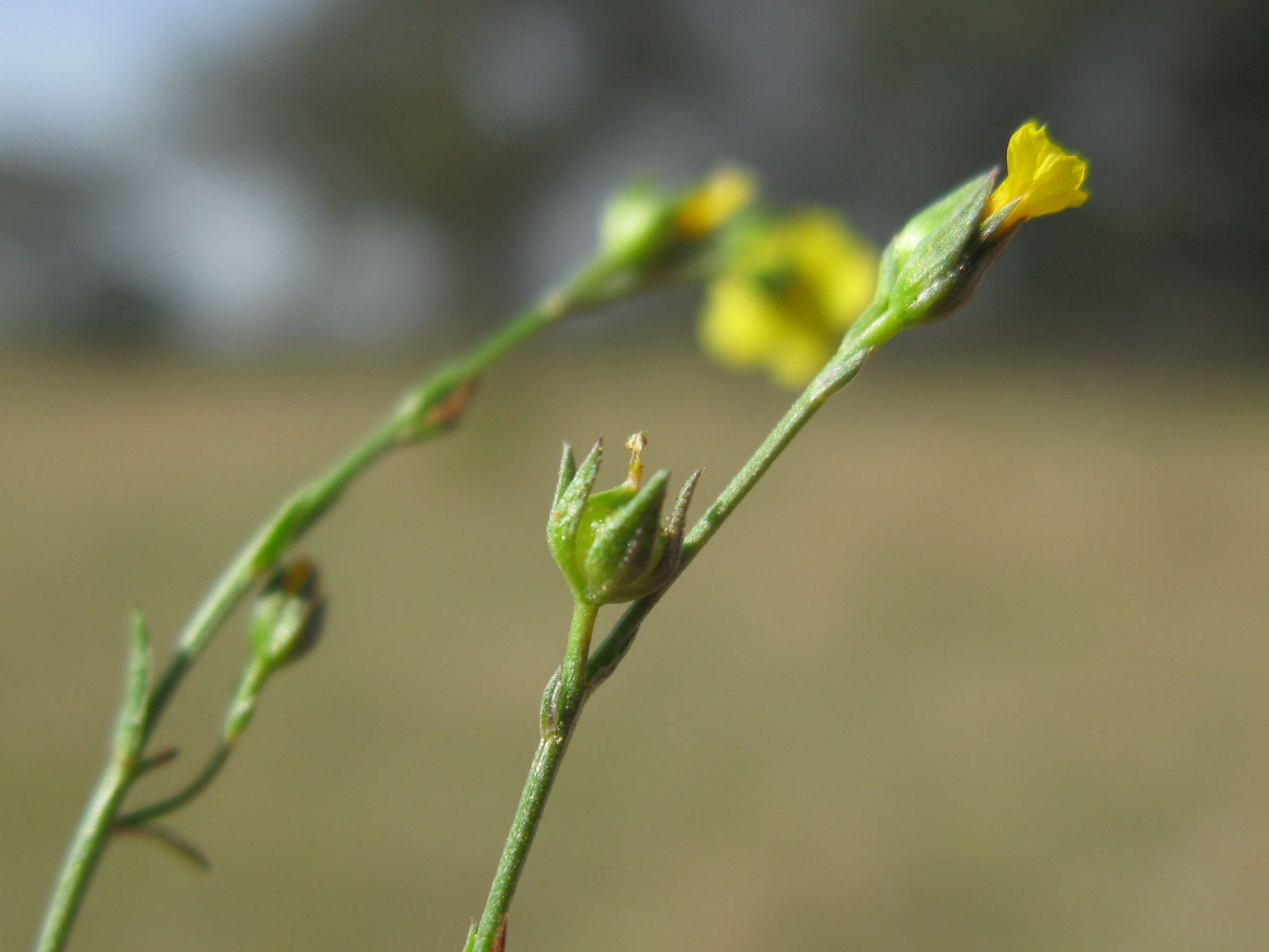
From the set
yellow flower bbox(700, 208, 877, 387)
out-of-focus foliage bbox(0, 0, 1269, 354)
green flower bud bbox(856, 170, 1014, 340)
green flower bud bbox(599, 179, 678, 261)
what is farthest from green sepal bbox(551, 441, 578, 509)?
out-of-focus foliage bbox(0, 0, 1269, 354)

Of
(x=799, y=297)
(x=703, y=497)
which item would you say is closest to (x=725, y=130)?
(x=703, y=497)

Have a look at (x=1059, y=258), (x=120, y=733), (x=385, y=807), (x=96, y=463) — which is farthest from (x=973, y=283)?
(x=1059, y=258)

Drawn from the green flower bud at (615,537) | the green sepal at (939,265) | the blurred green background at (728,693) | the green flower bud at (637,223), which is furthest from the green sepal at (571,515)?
the blurred green background at (728,693)

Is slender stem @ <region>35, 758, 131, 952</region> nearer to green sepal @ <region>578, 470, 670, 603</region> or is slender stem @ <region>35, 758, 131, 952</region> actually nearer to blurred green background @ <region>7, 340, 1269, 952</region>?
green sepal @ <region>578, 470, 670, 603</region>

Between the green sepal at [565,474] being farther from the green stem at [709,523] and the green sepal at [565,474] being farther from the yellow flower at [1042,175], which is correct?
the yellow flower at [1042,175]

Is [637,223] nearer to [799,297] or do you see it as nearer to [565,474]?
[799,297]

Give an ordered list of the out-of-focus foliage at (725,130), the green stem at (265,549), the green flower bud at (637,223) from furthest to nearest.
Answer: the out-of-focus foliage at (725,130), the green flower bud at (637,223), the green stem at (265,549)

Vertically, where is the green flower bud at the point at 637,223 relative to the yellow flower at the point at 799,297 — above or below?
below

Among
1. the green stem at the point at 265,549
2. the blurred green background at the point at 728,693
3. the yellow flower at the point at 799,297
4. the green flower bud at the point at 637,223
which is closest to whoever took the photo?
the green stem at the point at 265,549
